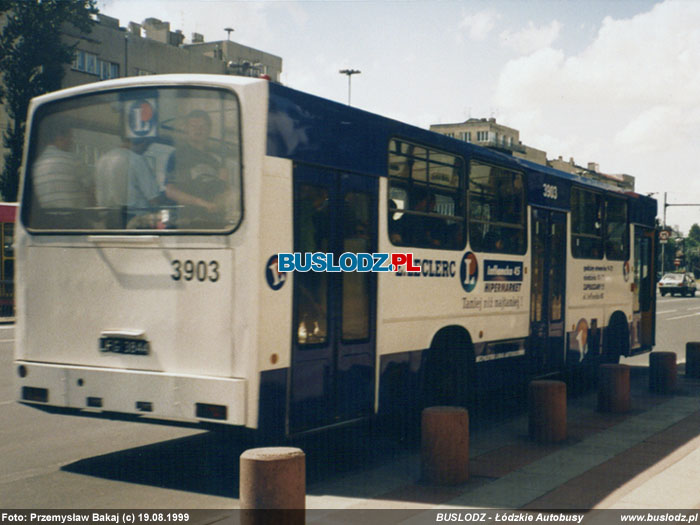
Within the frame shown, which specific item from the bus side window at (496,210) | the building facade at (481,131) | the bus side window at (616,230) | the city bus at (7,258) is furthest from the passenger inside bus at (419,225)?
the building facade at (481,131)

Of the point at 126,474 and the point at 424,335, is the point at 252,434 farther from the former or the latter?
the point at 424,335

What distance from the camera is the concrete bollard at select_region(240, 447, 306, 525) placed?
4922 millimetres

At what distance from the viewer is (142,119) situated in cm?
692

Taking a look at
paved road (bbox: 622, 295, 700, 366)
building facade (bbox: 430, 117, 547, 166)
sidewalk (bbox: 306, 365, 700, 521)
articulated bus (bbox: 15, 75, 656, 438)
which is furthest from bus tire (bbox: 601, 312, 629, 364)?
building facade (bbox: 430, 117, 547, 166)

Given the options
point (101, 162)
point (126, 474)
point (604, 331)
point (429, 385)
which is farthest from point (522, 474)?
point (604, 331)

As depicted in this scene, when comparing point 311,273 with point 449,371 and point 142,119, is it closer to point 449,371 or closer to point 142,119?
point 142,119

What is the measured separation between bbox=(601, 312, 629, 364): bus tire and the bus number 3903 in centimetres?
861

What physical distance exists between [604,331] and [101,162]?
9.02 m

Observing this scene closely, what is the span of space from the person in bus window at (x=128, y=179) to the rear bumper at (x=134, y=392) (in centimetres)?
136

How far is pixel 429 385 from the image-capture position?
883 centimetres

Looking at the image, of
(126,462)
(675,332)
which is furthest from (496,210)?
(675,332)

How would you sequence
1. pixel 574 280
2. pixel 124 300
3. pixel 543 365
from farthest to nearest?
pixel 574 280
pixel 543 365
pixel 124 300

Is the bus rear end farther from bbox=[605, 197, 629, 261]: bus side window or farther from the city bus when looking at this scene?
the city bus

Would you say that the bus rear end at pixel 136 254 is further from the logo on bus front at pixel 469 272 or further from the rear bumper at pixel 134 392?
the logo on bus front at pixel 469 272
